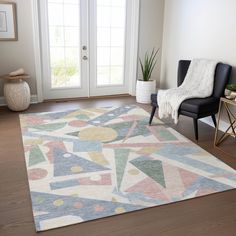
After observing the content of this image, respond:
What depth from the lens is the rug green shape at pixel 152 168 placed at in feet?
8.19

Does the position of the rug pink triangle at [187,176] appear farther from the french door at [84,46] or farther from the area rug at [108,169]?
the french door at [84,46]

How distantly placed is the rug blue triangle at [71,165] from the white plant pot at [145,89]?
2.23 meters

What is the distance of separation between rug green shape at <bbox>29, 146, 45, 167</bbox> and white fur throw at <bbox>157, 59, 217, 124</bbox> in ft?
5.20

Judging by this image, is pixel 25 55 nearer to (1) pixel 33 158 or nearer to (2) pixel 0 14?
(2) pixel 0 14

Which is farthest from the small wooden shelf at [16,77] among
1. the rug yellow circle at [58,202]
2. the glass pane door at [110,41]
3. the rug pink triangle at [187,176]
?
the rug pink triangle at [187,176]

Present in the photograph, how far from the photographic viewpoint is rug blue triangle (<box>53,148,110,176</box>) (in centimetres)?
258

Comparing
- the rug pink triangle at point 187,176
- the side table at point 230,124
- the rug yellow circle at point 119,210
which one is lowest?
the rug yellow circle at point 119,210

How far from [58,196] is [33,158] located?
2.49 ft

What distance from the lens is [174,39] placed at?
186 inches

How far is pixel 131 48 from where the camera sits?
5.05 metres

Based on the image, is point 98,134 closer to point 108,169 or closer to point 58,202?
point 108,169

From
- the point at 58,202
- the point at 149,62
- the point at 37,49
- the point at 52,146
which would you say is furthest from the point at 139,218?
the point at 149,62

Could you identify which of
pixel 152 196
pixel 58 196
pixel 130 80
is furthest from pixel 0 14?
pixel 152 196

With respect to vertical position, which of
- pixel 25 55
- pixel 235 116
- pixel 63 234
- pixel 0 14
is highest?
pixel 0 14
